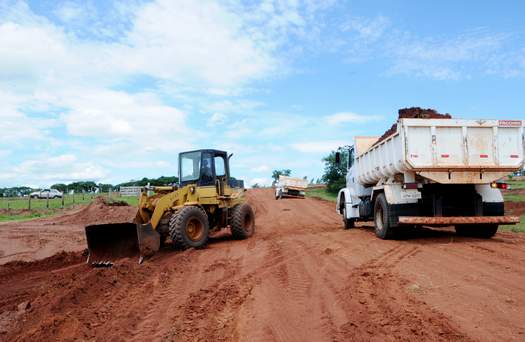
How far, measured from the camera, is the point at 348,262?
27.4 feet

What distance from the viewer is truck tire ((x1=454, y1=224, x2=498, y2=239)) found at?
36.6 feet

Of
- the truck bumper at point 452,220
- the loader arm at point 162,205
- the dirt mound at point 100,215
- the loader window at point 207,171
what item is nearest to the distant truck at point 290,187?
the dirt mound at point 100,215

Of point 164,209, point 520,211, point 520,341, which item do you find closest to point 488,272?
point 520,341

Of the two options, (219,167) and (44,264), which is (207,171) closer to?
(219,167)

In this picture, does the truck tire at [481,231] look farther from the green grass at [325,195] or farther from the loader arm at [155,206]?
the green grass at [325,195]

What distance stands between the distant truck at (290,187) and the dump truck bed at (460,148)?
1102 inches

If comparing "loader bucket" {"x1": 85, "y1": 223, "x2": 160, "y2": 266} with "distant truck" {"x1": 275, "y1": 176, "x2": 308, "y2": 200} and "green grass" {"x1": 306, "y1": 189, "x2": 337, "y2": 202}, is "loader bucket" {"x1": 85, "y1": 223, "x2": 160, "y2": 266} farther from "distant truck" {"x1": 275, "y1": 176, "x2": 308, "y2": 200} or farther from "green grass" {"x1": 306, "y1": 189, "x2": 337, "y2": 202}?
"distant truck" {"x1": 275, "y1": 176, "x2": 308, "y2": 200}

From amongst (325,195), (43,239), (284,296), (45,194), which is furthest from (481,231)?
(45,194)

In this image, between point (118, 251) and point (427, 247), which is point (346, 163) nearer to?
point (427, 247)

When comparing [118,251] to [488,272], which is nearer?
[488,272]

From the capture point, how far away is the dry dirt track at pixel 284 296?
479 centimetres

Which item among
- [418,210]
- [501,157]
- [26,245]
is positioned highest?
[501,157]

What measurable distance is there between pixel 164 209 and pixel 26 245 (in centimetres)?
661

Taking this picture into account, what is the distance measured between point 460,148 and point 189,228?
6.53 meters
